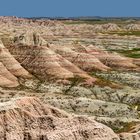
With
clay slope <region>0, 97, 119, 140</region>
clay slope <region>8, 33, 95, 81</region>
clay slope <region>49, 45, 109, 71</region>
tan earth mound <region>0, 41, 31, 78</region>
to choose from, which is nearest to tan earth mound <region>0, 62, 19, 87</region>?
tan earth mound <region>0, 41, 31, 78</region>

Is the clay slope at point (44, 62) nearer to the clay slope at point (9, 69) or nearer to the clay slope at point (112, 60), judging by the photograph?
the clay slope at point (9, 69)

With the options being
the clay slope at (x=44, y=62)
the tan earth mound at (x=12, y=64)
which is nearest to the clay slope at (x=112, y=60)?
the clay slope at (x=44, y=62)

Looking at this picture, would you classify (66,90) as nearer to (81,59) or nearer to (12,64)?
(12,64)

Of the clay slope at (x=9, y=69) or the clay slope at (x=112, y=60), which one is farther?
the clay slope at (x=112, y=60)

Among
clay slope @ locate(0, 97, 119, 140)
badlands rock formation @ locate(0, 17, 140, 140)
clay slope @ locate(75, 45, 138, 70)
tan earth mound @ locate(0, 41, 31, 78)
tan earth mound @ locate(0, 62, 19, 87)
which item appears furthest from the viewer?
clay slope @ locate(75, 45, 138, 70)

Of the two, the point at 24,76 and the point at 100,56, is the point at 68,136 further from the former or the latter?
the point at 100,56

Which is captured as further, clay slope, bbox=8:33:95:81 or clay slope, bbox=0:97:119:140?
clay slope, bbox=8:33:95:81

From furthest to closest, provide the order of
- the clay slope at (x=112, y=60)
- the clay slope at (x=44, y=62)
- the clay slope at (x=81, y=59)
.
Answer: the clay slope at (x=112, y=60), the clay slope at (x=81, y=59), the clay slope at (x=44, y=62)

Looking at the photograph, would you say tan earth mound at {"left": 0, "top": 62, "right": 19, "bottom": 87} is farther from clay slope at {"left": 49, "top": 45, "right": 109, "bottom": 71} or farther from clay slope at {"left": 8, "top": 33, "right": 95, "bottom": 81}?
clay slope at {"left": 49, "top": 45, "right": 109, "bottom": 71}

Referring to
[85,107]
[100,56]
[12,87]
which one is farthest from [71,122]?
[100,56]

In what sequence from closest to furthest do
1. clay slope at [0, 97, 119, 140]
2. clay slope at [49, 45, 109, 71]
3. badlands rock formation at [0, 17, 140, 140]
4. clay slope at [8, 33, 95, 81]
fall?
clay slope at [0, 97, 119, 140], badlands rock formation at [0, 17, 140, 140], clay slope at [8, 33, 95, 81], clay slope at [49, 45, 109, 71]
